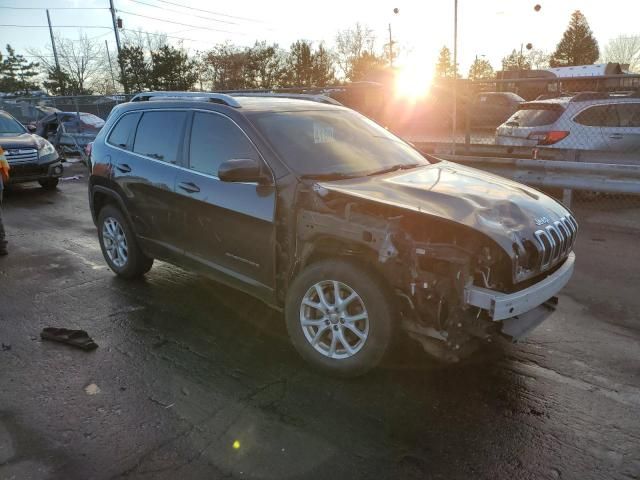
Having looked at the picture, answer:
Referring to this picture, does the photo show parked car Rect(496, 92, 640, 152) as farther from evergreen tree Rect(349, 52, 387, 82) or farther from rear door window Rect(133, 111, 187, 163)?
evergreen tree Rect(349, 52, 387, 82)

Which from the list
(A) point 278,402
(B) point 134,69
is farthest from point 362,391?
(B) point 134,69

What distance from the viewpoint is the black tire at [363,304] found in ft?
10.3

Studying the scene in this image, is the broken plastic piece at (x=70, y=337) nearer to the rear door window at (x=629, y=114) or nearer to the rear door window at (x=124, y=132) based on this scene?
the rear door window at (x=124, y=132)

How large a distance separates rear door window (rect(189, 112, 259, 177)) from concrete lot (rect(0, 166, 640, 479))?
1346 mm

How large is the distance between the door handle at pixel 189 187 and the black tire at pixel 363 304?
1275mm

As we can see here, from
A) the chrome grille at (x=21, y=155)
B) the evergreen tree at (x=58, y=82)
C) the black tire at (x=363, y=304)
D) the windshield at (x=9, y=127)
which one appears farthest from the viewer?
the evergreen tree at (x=58, y=82)

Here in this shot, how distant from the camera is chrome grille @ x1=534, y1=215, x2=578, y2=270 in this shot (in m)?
3.20

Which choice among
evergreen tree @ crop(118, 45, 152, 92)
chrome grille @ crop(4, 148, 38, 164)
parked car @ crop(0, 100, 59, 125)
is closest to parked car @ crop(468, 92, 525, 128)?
parked car @ crop(0, 100, 59, 125)

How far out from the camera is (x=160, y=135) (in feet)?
15.4

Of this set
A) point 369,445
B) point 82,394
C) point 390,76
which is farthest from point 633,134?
point 390,76

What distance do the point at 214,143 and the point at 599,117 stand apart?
25.0ft

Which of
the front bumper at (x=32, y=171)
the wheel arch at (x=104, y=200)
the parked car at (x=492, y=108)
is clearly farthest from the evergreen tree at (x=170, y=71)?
the wheel arch at (x=104, y=200)

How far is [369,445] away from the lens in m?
2.79

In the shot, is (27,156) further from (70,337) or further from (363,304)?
(363,304)
